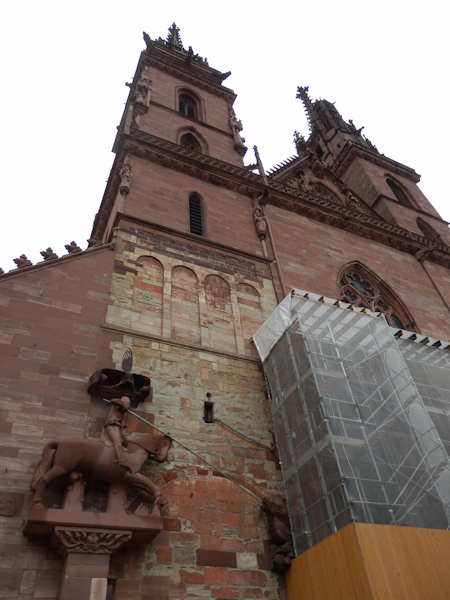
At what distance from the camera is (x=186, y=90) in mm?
19391

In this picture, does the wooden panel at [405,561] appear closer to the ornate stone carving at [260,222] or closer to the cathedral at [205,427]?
the cathedral at [205,427]

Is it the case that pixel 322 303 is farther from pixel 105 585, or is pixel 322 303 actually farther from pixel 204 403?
pixel 105 585

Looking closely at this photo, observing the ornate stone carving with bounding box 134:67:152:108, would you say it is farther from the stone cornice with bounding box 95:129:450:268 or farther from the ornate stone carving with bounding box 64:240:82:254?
the ornate stone carving with bounding box 64:240:82:254

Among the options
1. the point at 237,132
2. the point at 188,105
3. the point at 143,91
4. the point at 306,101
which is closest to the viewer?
the point at 143,91

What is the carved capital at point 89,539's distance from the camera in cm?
530

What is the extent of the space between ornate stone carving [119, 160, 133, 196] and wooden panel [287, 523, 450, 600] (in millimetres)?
8110

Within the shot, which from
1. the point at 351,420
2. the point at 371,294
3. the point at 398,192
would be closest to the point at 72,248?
the point at 351,420

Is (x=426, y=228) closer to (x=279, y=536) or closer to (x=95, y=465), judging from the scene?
(x=279, y=536)

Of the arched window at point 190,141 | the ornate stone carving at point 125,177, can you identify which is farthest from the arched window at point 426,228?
the ornate stone carving at point 125,177

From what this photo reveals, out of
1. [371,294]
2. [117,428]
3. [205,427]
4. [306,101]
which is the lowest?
[117,428]

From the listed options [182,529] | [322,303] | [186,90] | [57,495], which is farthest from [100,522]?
[186,90]

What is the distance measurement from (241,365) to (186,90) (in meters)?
14.1

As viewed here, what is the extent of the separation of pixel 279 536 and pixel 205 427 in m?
1.74

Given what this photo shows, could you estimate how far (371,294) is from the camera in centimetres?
1355
